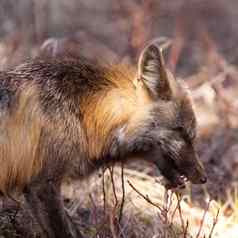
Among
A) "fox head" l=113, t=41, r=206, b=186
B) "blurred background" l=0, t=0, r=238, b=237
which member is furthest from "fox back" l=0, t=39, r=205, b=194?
"blurred background" l=0, t=0, r=238, b=237

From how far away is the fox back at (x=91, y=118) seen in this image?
5.84 m

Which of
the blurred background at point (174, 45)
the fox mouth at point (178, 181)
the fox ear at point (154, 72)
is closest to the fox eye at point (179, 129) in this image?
the fox ear at point (154, 72)

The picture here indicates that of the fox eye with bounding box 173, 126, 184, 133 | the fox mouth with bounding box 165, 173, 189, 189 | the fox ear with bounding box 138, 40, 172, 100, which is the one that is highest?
the fox ear with bounding box 138, 40, 172, 100

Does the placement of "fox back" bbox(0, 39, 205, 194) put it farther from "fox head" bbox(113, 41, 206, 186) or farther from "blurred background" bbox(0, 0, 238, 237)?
"blurred background" bbox(0, 0, 238, 237)

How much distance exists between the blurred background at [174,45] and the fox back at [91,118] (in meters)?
0.47

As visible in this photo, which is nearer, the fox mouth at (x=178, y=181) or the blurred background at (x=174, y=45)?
the fox mouth at (x=178, y=181)

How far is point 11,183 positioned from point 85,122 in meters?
0.88

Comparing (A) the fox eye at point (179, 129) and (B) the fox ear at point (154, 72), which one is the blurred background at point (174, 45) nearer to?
(B) the fox ear at point (154, 72)

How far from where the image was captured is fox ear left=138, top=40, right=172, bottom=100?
594 centimetres

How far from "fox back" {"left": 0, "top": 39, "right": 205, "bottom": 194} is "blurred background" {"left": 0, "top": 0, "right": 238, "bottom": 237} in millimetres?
472

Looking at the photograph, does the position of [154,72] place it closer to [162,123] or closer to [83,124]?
[162,123]

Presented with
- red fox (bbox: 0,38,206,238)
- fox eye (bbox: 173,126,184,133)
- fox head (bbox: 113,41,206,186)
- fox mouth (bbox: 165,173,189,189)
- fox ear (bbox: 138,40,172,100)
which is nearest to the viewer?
red fox (bbox: 0,38,206,238)

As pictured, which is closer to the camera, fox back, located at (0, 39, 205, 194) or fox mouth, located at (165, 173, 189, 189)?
fox back, located at (0, 39, 205, 194)

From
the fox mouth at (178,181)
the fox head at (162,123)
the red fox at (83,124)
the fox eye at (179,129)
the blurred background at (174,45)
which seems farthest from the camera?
the blurred background at (174,45)
